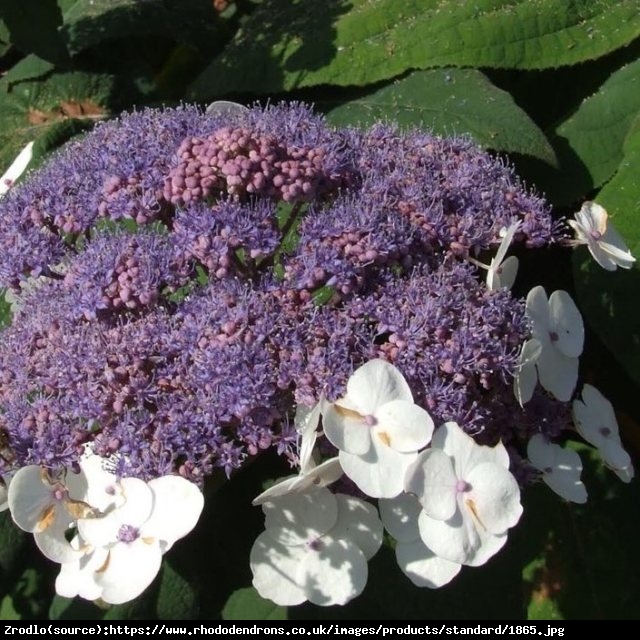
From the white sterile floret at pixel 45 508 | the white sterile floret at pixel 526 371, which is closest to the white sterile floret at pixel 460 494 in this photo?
the white sterile floret at pixel 526 371

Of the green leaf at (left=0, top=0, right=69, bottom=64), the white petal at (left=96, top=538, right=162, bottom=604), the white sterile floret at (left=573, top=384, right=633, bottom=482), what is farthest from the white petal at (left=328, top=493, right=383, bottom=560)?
the green leaf at (left=0, top=0, right=69, bottom=64)

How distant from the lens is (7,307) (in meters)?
1.80

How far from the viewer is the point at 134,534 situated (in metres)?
1.13

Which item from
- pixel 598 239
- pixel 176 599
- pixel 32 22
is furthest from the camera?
pixel 32 22

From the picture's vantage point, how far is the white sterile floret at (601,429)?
1319 mm

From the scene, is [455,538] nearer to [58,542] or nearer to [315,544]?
[315,544]

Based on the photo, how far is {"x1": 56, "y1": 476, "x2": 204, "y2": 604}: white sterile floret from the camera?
1.10 metres

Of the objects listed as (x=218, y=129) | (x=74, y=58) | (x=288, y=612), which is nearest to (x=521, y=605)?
(x=288, y=612)

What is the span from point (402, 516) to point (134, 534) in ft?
1.08

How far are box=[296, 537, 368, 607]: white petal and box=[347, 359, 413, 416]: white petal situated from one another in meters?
0.22

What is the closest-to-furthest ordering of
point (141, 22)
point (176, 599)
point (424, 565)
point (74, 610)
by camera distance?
point (424, 565) → point (176, 599) → point (74, 610) → point (141, 22)

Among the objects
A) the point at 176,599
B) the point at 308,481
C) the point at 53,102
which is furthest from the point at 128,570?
the point at 53,102

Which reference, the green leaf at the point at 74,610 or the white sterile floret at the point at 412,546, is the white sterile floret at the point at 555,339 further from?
the green leaf at the point at 74,610

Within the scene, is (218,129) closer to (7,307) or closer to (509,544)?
(7,307)
